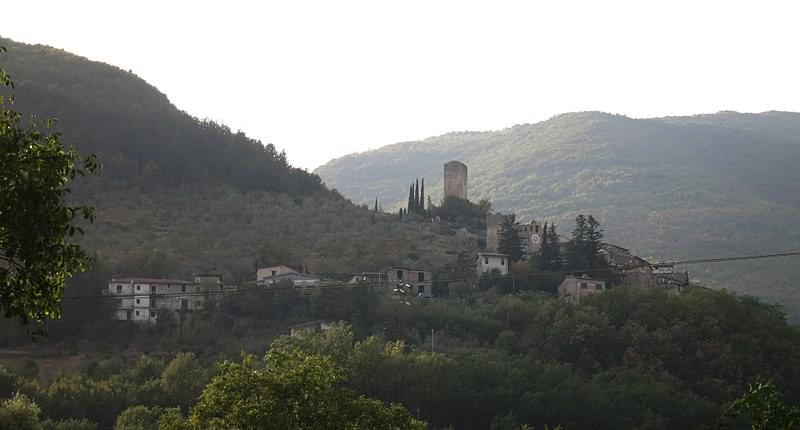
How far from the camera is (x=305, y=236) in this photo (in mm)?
90438

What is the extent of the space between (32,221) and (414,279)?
6590cm

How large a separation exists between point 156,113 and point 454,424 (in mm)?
58496

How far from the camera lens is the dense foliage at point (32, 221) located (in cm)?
1052

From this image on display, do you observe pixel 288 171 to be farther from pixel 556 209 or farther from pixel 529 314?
pixel 556 209

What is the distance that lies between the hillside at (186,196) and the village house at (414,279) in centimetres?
375

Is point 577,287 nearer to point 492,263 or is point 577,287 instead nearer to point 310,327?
point 492,263

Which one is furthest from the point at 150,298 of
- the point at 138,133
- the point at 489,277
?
Answer: the point at 138,133

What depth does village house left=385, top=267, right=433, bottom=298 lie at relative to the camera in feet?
247

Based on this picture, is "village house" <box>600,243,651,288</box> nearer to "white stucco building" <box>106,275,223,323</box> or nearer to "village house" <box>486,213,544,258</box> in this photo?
"village house" <box>486,213,544,258</box>

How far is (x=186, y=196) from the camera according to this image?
325 ft

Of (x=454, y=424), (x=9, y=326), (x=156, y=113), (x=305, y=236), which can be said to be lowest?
(x=454, y=424)

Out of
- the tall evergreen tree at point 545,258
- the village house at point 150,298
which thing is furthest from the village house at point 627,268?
the village house at point 150,298

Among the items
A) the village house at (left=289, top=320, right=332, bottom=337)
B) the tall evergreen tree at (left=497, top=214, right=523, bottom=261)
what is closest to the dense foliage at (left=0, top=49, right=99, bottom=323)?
the village house at (left=289, top=320, right=332, bottom=337)

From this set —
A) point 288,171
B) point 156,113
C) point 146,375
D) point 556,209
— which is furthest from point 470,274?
point 556,209
